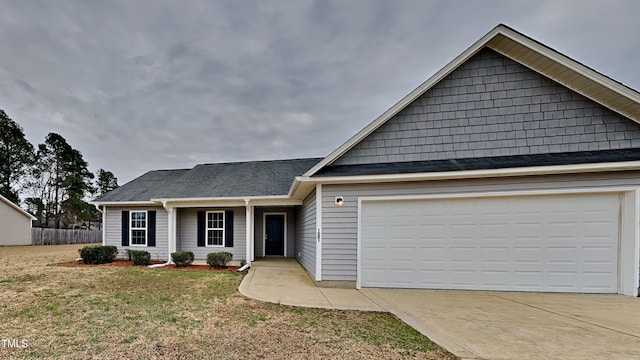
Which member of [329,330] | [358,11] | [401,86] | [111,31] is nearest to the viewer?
[329,330]

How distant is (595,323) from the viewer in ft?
13.5

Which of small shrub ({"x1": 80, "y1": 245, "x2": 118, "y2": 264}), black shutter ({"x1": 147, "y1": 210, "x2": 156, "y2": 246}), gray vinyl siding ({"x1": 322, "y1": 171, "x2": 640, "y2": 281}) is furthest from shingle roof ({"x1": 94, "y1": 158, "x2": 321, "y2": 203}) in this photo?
gray vinyl siding ({"x1": 322, "y1": 171, "x2": 640, "y2": 281})

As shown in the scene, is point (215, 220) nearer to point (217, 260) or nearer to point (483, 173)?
point (217, 260)

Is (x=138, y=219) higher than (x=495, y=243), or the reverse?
(x=495, y=243)

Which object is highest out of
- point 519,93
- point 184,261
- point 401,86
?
point 401,86

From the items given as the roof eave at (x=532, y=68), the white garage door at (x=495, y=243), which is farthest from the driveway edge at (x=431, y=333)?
the roof eave at (x=532, y=68)

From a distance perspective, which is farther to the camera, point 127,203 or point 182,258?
point 127,203

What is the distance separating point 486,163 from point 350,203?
10.4ft

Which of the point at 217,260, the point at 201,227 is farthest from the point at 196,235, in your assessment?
the point at 217,260

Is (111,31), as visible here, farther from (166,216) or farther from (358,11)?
(358,11)

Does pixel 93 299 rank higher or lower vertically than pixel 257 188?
lower

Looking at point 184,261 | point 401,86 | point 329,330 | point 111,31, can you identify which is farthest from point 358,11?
point 184,261

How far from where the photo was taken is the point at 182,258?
9.95m

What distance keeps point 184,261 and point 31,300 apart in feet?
15.8
